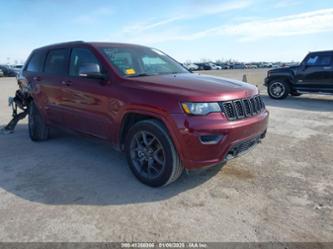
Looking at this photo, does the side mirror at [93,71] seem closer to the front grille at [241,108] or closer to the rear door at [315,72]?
the front grille at [241,108]

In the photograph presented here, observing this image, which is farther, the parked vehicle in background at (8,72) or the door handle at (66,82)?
the parked vehicle in background at (8,72)

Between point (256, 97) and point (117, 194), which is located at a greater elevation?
point (256, 97)

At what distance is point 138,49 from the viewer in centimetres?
490

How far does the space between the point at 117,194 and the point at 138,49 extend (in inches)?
98.5

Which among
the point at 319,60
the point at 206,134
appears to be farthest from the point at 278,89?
the point at 206,134

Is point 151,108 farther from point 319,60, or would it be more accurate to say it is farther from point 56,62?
point 319,60

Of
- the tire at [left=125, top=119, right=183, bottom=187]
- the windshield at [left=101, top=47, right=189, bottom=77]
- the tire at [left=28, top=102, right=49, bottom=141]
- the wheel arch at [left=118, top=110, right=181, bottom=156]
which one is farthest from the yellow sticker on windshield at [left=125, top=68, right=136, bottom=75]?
the tire at [left=28, top=102, right=49, bottom=141]

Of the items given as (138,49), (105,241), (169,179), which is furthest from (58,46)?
(105,241)

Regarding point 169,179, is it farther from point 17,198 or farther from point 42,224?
point 17,198

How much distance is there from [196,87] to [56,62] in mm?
2955

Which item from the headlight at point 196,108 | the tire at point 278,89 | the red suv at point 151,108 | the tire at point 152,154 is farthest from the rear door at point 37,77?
the tire at point 278,89

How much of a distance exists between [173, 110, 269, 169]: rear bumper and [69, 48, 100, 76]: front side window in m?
1.87

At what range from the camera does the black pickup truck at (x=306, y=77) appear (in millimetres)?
10906

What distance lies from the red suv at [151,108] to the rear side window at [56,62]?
0.02 meters
